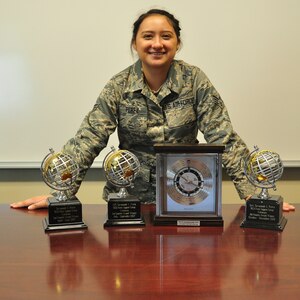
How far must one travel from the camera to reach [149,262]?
1120 mm

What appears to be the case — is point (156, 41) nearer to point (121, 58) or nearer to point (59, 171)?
point (59, 171)

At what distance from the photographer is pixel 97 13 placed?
2807 mm

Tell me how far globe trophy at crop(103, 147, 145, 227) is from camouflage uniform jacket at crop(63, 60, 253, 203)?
461mm

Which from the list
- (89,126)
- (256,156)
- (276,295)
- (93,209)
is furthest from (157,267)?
(89,126)

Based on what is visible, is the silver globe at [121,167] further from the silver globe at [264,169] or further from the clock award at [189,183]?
the silver globe at [264,169]

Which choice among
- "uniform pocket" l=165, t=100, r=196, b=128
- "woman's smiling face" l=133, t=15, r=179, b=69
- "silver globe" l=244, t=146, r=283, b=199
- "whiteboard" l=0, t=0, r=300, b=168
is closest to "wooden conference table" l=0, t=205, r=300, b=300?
"silver globe" l=244, t=146, r=283, b=199

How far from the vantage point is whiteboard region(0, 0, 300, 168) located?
2.80 metres

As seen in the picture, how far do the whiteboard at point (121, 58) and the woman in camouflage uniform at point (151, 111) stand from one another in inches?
33.2

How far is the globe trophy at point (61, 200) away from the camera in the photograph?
55.9 inches

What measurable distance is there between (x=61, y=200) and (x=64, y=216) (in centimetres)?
5

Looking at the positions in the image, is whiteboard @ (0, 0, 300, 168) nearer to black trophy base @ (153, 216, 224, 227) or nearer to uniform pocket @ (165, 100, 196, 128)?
uniform pocket @ (165, 100, 196, 128)

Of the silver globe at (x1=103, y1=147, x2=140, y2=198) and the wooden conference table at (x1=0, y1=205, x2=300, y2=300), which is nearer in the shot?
the wooden conference table at (x1=0, y1=205, x2=300, y2=300)

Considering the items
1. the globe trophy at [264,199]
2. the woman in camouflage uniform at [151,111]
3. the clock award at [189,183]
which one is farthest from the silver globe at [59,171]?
the globe trophy at [264,199]

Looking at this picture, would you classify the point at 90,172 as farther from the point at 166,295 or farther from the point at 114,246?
the point at 166,295
